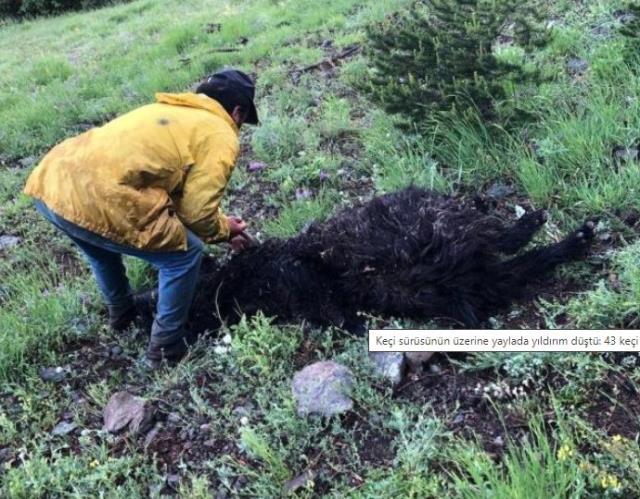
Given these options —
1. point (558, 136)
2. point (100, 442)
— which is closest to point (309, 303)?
point (100, 442)

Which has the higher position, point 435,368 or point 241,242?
point 241,242

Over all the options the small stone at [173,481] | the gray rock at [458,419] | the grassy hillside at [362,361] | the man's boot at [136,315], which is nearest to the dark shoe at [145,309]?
the man's boot at [136,315]

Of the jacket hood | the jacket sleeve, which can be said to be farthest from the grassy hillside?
the jacket hood

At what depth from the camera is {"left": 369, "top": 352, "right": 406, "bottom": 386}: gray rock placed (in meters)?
2.99

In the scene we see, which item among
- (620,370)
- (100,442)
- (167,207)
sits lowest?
(100,442)

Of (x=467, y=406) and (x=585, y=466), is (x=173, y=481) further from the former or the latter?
(x=585, y=466)

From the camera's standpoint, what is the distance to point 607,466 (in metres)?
2.29

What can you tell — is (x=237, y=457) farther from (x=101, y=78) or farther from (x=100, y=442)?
(x=101, y=78)

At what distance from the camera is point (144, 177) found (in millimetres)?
3188

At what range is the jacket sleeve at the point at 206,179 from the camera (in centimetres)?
324

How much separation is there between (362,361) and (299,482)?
0.69 m

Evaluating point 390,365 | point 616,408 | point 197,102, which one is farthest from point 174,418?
point 616,408

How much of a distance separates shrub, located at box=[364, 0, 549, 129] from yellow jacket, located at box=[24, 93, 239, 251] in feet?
5.45

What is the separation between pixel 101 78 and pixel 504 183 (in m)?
6.09
